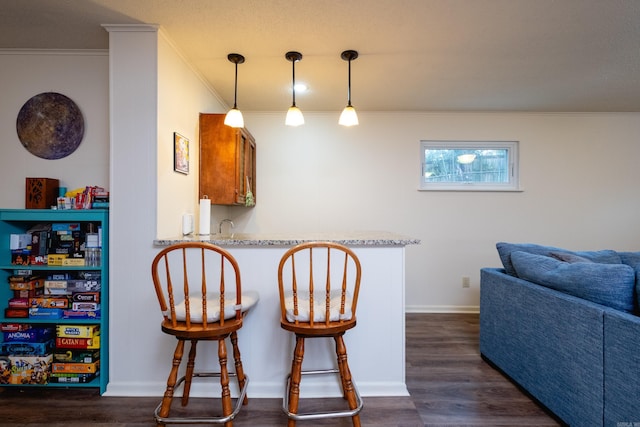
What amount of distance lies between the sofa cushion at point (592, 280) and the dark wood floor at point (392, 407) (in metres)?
0.73

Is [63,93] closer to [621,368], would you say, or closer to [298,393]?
[298,393]

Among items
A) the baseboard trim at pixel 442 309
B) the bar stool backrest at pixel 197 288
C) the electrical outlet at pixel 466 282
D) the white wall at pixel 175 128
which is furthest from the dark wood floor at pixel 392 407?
the electrical outlet at pixel 466 282

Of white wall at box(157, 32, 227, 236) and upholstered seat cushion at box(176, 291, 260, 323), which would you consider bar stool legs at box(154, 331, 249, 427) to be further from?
white wall at box(157, 32, 227, 236)

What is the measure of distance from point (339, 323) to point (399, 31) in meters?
1.79

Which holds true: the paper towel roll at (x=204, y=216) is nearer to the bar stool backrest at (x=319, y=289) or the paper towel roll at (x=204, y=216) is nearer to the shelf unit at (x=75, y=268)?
the shelf unit at (x=75, y=268)

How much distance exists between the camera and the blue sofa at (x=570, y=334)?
1393mm

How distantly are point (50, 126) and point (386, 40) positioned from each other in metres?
2.41

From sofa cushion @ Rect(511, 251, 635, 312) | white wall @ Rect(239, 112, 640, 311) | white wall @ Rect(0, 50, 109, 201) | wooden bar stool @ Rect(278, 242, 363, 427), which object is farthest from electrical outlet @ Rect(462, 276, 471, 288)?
white wall @ Rect(0, 50, 109, 201)

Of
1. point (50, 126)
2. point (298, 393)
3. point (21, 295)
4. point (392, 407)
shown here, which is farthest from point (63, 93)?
point (392, 407)

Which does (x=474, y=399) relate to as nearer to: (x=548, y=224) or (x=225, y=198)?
(x=225, y=198)

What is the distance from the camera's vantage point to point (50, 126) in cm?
229

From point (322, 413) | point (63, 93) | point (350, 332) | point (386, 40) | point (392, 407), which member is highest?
point (386, 40)

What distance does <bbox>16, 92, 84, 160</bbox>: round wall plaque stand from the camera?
2.27m

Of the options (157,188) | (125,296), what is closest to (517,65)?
(157,188)
